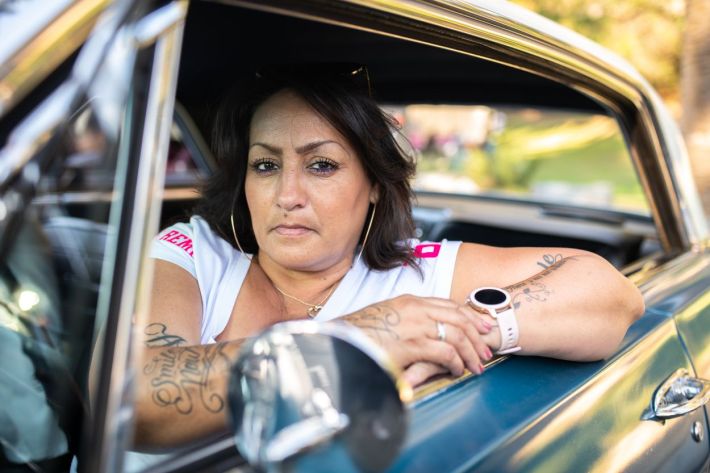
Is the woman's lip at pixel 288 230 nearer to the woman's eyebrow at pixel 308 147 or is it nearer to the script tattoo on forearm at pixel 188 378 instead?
the woman's eyebrow at pixel 308 147

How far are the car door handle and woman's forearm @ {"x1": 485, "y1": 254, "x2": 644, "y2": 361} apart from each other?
18cm

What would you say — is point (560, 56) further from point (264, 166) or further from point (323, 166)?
point (264, 166)

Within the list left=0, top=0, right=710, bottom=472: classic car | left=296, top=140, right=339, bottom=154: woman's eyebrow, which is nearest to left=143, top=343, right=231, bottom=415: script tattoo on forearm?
left=0, top=0, right=710, bottom=472: classic car

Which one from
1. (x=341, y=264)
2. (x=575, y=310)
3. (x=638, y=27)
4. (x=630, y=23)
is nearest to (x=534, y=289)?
(x=575, y=310)

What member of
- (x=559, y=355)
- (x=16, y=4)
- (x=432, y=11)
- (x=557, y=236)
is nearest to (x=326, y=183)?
(x=432, y=11)

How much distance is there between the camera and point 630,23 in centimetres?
1280

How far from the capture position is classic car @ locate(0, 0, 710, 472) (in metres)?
0.89

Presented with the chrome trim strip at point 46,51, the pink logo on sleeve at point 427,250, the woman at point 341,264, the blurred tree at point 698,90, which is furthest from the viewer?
the blurred tree at point 698,90

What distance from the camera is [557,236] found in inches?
141

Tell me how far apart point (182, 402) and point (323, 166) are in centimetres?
90

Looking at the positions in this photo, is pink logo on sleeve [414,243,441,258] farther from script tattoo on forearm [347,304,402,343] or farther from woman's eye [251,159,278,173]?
script tattoo on forearm [347,304,402,343]

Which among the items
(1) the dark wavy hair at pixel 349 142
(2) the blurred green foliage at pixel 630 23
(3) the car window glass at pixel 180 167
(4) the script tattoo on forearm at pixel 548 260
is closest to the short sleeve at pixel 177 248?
(1) the dark wavy hair at pixel 349 142

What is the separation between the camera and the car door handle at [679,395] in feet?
5.64

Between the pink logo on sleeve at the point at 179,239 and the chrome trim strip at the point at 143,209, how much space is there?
3.37 ft
